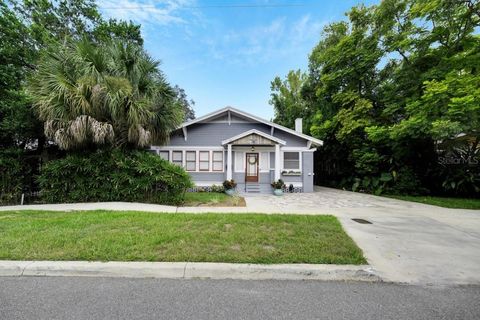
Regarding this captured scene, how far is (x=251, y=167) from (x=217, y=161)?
2.11m

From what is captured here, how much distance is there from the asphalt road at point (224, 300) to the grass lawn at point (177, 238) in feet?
1.75

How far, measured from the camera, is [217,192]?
1348cm

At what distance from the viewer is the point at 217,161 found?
14.5 meters

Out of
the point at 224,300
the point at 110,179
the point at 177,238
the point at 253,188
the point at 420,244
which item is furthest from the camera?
the point at 253,188

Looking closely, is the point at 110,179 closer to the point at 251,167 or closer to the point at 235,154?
the point at 235,154

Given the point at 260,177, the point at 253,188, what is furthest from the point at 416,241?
the point at 260,177

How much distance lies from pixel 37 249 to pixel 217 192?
9.74m

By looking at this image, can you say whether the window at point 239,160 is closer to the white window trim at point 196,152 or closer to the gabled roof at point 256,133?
the white window trim at point 196,152

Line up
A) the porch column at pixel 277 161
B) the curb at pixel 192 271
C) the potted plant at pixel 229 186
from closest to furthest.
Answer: the curb at pixel 192 271 → the potted plant at pixel 229 186 → the porch column at pixel 277 161

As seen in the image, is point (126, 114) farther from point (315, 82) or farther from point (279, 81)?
point (279, 81)

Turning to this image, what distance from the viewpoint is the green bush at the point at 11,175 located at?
29.0 feet

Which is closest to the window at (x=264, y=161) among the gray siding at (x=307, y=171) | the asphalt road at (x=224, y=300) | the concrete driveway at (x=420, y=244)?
the gray siding at (x=307, y=171)

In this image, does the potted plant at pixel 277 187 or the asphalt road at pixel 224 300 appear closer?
the asphalt road at pixel 224 300

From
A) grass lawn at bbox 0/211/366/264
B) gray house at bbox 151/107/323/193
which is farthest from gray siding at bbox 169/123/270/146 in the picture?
grass lawn at bbox 0/211/366/264
